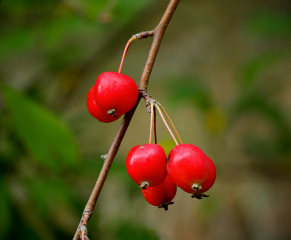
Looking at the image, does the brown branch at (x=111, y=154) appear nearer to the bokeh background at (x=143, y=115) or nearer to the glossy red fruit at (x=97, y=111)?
the glossy red fruit at (x=97, y=111)

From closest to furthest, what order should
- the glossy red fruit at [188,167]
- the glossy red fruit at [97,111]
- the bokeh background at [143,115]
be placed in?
the glossy red fruit at [188,167] → the glossy red fruit at [97,111] → the bokeh background at [143,115]

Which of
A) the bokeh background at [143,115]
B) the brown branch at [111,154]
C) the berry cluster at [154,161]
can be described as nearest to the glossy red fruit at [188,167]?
the berry cluster at [154,161]

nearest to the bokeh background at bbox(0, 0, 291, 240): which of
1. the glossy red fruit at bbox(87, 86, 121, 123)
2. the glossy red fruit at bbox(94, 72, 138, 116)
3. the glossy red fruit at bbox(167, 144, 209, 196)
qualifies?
the glossy red fruit at bbox(87, 86, 121, 123)

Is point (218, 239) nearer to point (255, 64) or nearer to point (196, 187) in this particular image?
point (255, 64)

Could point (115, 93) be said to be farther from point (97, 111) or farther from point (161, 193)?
point (161, 193)

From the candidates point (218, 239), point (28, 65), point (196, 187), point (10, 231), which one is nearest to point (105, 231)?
point (10, 231)

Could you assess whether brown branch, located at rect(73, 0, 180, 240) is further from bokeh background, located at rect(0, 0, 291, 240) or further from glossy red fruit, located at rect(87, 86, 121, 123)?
bokeh background, located at rect(0, 0, 291, 240)
